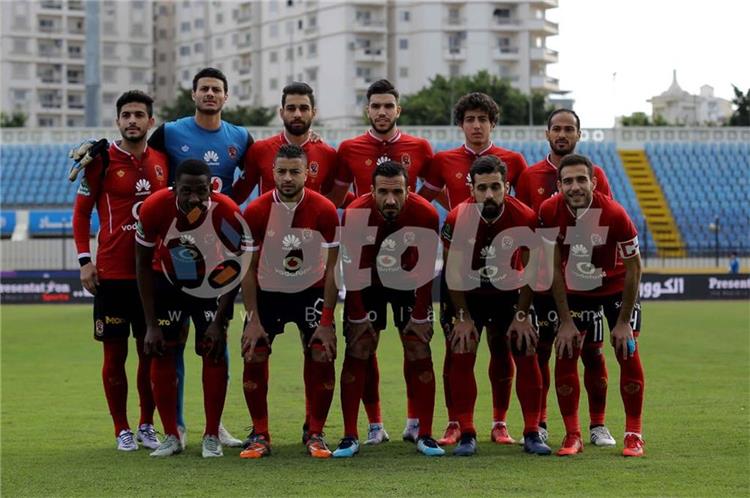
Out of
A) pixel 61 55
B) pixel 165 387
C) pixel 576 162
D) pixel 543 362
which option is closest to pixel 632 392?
pixel 543 362

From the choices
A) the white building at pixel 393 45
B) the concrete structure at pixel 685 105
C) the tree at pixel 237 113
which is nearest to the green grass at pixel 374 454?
the tree at pixel 237 113

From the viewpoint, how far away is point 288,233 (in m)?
8.20

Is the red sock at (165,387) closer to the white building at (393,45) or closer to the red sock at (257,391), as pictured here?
the red sock at (257,391)

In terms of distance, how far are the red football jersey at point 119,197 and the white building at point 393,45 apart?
78415mm

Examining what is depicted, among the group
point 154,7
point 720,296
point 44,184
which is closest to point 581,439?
point 720,296

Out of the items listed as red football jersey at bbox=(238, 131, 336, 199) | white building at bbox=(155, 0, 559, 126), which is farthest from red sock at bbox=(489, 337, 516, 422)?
white building at bbox=(155, 0, 559, 126)

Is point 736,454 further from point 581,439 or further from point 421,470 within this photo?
point 421,470

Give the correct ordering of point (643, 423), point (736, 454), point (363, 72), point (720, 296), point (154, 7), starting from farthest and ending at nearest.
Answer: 1. point (154, 7)
2. point (363, 72)
3. point (720, 296)
4. point (643, 423)
5. point (736, 454)

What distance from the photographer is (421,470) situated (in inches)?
291

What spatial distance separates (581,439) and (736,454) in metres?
1.03

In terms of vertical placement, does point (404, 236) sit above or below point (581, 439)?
above

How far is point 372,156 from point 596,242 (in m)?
1.87

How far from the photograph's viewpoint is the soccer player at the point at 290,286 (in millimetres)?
8062

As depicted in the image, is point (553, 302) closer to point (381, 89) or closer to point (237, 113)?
point (381, 89)
